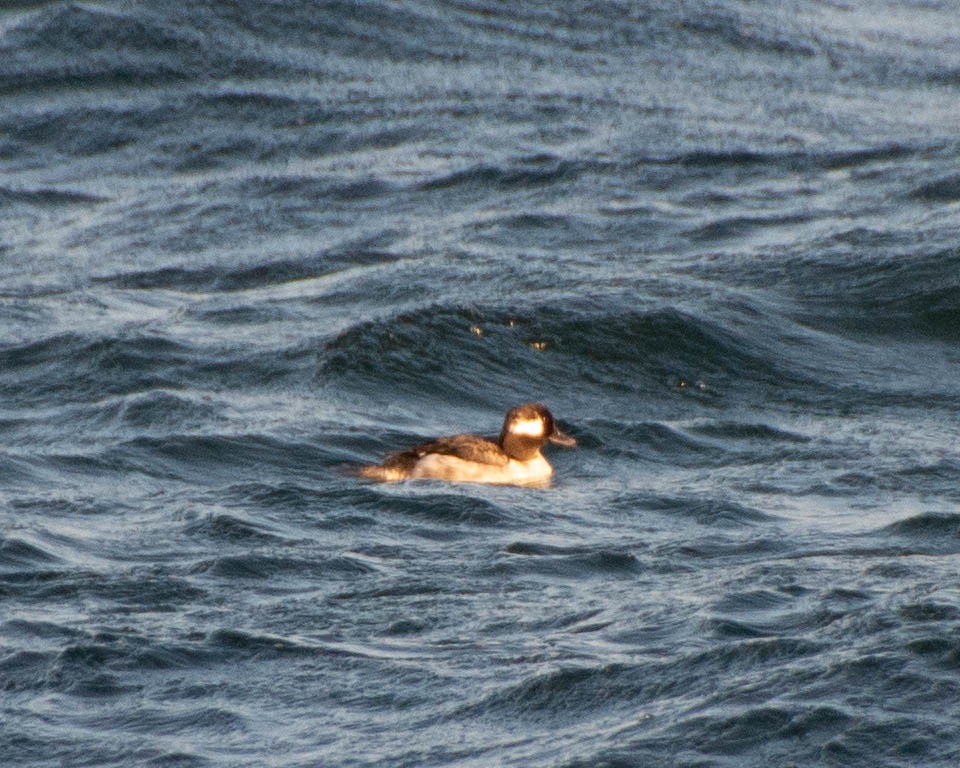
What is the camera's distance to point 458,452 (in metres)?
11.2

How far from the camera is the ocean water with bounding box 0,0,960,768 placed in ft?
24.3

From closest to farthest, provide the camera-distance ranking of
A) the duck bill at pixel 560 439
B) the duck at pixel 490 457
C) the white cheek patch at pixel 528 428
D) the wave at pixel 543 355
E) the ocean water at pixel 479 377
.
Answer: the ocean water at pixel 479 377, the duck at pixel 490 457, the white cheek patch at pixel 528 428, the duck bill at pixel 560 439, the wave at pixel 543 355

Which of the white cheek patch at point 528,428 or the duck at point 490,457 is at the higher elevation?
the white cheek patch at point 528,428

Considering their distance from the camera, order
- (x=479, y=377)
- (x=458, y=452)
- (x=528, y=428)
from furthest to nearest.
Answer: (x=479, y=377) → (x=528, y=428) → (x=458, y=452)

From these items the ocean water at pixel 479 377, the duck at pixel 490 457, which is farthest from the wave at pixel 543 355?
the duck at pixel 490 457

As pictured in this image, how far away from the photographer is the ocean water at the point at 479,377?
24.3 ft

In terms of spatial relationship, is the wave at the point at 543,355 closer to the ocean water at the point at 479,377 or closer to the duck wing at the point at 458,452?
the ocean water at the point at 479,377

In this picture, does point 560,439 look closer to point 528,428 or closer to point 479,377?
point 528,428

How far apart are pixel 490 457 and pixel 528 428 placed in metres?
0.33

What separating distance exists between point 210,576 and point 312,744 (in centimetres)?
202

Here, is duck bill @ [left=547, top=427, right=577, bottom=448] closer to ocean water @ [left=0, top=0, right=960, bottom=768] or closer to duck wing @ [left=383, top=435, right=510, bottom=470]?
ocean water @ [left=0, top=0, right=960, bottom=768]

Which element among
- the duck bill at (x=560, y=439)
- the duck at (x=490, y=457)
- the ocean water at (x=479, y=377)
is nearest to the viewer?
the ocean water at (x=479, y=377)

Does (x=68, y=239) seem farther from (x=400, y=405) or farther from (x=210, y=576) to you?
(x=210, y=576)

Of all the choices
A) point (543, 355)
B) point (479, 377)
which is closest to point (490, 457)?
point (479, 377)
